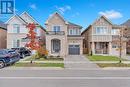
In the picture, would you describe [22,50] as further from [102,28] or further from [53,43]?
[102,28]

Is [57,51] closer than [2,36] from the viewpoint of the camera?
Yes

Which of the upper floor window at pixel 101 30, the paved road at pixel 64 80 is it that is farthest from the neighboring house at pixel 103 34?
the paved road at pixel 64 80

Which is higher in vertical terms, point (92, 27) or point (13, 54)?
point (92, 27)

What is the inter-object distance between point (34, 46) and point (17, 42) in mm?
19193

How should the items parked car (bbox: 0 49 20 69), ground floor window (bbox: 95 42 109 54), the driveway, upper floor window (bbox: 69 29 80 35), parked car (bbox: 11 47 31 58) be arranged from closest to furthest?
parked car (bbox: 0 49 20 69) → the driveway → parked car (bbox: 11 47 31 58) → ground floor window (bbox: 95 42 109 54) → upper floor window (bbox: 69 29 80 35)

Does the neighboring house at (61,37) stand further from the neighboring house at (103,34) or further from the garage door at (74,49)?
the neighboring house at (103,34)

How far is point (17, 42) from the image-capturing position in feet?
153

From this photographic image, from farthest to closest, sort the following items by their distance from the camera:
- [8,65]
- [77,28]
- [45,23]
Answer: [77,28], [45,23], [8,65]

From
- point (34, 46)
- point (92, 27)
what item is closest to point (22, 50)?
point (34, 46)

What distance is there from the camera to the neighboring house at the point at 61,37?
142ft

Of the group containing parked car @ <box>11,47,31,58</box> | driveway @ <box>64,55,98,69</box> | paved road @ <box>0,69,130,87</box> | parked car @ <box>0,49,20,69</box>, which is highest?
parked car @ <box>11,47,31,58</box>

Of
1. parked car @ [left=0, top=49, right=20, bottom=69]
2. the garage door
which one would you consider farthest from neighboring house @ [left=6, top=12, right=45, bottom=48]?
parked car @ [left=0, top=49, right=20, bottom=69]

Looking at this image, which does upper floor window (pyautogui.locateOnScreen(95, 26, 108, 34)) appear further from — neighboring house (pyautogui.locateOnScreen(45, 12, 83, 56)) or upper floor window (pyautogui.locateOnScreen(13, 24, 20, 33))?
upper floor window (pyautogui.locateOnScreen(13, 24, 20, 33))

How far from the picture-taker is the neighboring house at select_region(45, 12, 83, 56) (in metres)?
43.4
